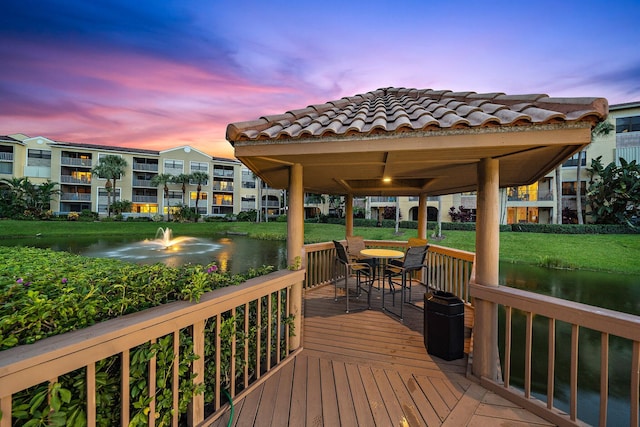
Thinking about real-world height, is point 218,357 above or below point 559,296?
above

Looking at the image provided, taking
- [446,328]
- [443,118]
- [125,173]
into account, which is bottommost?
[446,328]

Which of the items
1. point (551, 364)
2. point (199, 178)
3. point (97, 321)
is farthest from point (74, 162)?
point (551, 364)

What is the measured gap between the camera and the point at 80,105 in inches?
636

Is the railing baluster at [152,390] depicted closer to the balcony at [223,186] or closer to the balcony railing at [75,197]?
the balcony at [223,186]

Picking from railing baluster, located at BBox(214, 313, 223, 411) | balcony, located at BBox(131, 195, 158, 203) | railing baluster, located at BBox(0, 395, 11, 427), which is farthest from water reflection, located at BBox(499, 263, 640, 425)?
balcony, located at BBox(131, 195, 158, 203)

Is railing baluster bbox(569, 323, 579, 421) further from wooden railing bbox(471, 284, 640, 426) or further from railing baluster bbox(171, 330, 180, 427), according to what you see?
railing baluster bbox(171, 330, 180, 427)

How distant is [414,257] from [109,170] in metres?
43.3

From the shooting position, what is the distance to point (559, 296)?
991 cm

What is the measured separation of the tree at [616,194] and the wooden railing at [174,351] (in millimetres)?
29707

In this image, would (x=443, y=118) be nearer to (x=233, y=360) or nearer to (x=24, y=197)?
(x=233, y=360)

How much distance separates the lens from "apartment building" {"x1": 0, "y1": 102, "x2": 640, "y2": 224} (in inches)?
1006

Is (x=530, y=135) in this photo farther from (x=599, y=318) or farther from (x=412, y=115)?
(x=599, y=318)

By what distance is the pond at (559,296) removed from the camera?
424 cm

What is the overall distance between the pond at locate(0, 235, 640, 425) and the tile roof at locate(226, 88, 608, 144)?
4.23 m
